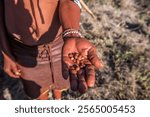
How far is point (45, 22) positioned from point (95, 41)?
1185mm

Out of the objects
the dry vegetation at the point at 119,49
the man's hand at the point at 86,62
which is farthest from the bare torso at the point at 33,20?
the dry vegetation at the point at 119,49

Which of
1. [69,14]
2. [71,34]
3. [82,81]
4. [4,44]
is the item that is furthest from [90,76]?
[4,44]

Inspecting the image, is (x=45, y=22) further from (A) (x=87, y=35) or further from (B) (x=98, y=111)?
(A) (x=87, y=35)

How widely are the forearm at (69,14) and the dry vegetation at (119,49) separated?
3.73 feet

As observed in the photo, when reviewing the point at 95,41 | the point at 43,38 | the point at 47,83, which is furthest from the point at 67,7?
the point at 95,41

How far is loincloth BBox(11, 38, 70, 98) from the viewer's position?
1.80 metres

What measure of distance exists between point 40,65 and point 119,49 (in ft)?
3.29

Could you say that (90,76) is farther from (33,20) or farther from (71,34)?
(33,20)

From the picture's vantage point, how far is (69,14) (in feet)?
4.86

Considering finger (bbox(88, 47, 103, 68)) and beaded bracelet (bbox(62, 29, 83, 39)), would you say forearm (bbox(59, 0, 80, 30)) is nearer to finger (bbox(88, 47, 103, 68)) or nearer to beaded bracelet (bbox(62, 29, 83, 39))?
beaded bracelet (bbox(62, 29, 83, 39))

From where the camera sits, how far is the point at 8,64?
1.86m

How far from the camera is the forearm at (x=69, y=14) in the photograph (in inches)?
57.1

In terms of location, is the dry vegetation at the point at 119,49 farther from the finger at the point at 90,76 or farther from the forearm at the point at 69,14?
the finger at the point at 90,76

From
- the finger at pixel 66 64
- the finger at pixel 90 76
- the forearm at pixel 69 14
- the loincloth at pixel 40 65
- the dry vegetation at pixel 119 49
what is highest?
the forearm at pixel 69 14
